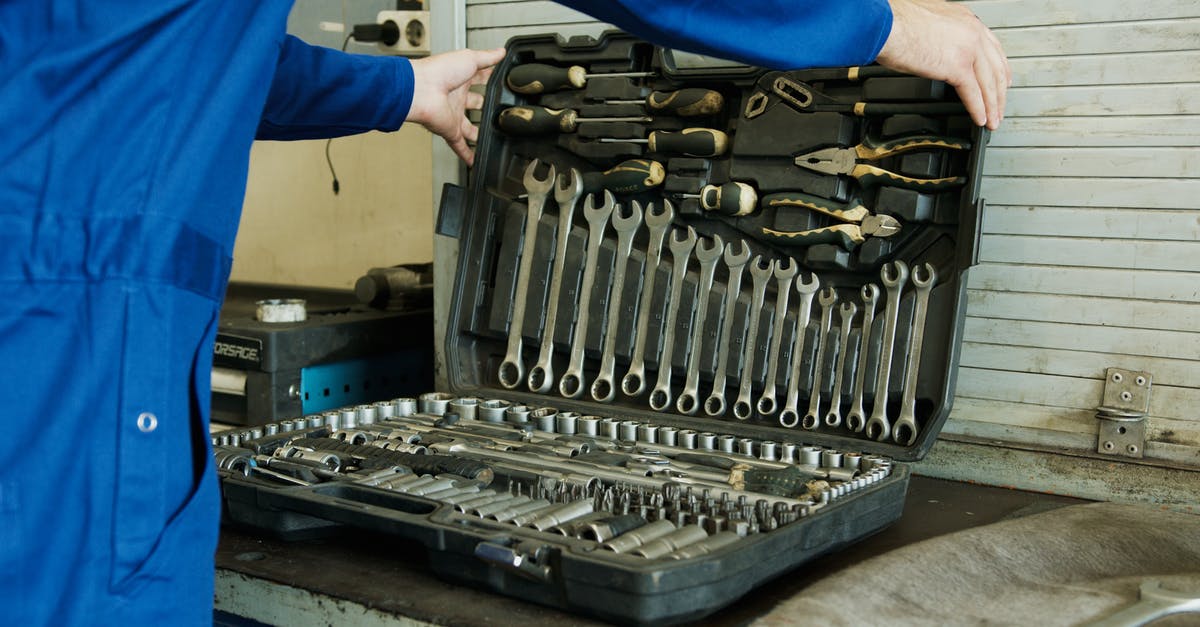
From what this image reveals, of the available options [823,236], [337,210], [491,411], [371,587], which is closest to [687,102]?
[823,236]

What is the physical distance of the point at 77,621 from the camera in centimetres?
65

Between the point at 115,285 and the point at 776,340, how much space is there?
Result: 0.78 m

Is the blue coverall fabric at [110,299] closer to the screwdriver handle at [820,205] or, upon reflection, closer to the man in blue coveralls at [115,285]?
the man in blue coveralls at [115,285]

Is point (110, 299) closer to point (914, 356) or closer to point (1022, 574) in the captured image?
point (1022, 574)

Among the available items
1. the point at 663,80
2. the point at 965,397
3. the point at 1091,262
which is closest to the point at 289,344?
the point at 663,80

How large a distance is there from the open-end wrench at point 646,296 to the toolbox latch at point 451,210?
0.27 m

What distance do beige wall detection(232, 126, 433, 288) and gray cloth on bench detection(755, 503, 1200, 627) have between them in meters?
1.38

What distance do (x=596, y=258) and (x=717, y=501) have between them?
19.6 inches

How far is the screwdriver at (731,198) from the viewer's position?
4.09 ft

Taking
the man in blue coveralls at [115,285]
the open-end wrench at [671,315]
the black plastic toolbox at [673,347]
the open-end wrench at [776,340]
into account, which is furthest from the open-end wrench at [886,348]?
the man in blue coveralls at [115,285]

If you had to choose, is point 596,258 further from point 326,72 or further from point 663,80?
point 326,72

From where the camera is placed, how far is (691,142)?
1278 mm

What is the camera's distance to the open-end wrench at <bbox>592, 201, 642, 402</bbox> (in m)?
1.33

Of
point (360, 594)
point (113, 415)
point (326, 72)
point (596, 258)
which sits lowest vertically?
point (360, 594)
